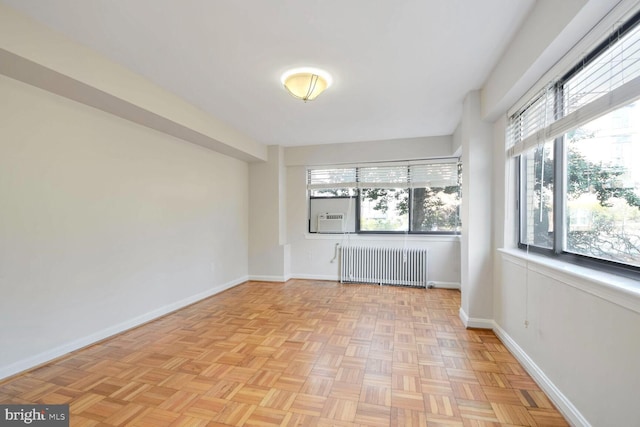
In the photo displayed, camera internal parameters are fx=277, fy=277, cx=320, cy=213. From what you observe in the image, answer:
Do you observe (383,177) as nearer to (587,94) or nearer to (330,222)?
(330,222)

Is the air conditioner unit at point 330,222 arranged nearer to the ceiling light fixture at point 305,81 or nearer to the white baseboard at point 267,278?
the white baseboard at point 267,278

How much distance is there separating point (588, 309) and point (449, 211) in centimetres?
349

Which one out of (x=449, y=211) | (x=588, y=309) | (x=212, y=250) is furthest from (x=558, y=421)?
(x=212, y=250)

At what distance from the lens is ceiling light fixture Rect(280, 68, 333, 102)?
2.52 meters

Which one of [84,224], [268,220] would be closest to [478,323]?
[268,220]

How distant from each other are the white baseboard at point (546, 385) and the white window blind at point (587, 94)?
1.64m

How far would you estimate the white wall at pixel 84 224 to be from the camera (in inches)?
83.9

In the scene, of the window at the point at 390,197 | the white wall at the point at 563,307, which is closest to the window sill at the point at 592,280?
the white wall at the point at 563,307

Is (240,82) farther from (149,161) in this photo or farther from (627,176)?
(627,176)

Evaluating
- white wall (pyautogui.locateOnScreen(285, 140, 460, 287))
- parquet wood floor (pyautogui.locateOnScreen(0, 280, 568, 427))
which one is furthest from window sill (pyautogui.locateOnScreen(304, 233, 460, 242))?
parquet wood floor (pyautogui.locateOnScreen(0, 280, 568, 427))

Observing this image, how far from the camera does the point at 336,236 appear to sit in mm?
5293

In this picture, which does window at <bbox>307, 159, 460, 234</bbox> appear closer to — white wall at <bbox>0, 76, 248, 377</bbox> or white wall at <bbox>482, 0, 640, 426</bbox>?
white wall at <bbox>482, 0, 640, 426</bbox>

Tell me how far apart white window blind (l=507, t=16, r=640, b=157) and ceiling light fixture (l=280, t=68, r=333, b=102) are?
1.76m

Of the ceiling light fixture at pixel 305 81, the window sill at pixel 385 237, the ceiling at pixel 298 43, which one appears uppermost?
the ceiling at pixel 298 43
